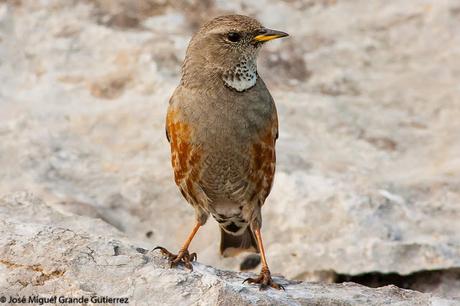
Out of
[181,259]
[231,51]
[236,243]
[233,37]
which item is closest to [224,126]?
[231,51]

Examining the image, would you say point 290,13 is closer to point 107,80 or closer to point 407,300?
point 107,80

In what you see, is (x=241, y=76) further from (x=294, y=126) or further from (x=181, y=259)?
→ (x=294, y=126)

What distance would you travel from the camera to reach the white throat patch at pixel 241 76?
598 cm

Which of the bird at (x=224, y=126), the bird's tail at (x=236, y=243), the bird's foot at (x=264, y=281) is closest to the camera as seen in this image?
the bird's foot at (x=264, y=281)

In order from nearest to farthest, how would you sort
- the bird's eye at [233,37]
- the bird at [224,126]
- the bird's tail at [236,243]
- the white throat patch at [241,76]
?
the bird at [224,126] → the white throat patch at [241,76] → the bird's eye at [233,37] → the bird's tail at [236,243]

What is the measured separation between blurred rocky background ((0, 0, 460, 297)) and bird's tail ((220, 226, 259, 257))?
0.51ft

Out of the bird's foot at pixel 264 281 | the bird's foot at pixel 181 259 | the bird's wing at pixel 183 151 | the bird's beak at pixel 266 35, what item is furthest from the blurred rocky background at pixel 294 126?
the bird's beak at pixel 266 35

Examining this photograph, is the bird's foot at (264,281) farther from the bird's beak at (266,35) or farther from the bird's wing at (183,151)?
the bird's beak at (266,35)

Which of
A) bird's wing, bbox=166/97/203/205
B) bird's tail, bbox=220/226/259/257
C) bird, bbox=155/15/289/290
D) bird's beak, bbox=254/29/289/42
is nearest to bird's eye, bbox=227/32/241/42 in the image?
bird, bbox=155/15/289/290

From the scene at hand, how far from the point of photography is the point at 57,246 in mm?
4922

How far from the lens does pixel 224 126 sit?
5840 millimetres

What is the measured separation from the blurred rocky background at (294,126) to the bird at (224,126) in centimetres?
76

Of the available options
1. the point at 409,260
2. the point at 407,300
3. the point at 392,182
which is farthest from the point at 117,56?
the point at 407,300

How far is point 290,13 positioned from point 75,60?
2.42m
